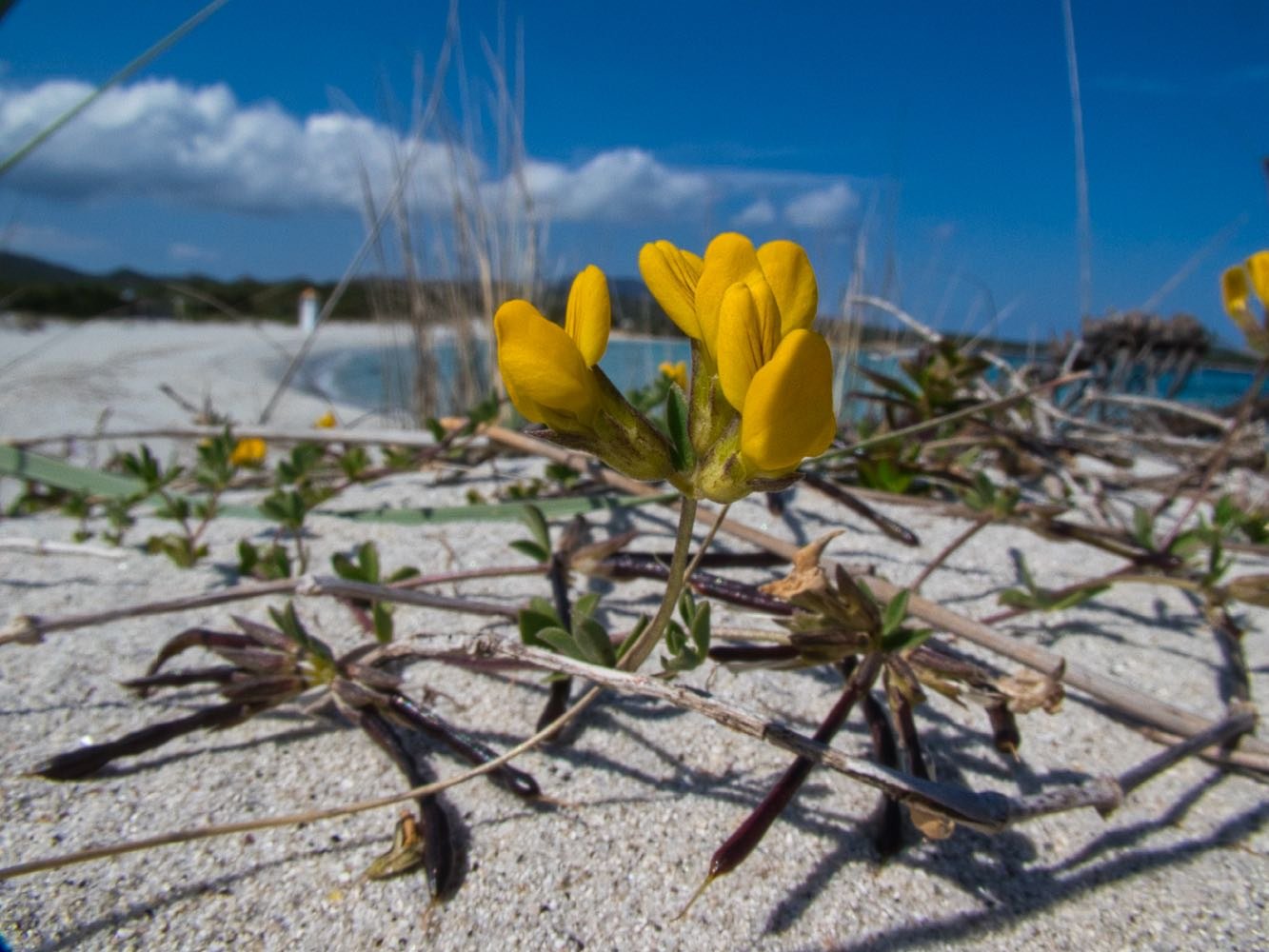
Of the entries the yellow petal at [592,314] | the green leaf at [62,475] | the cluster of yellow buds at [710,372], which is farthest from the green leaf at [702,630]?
the green leaf at [62,475]

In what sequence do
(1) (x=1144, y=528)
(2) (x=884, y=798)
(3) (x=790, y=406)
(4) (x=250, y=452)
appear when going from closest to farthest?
(3) (x=790, y=406) < (2) (x=884, y=798) < (1) (x=1144, y=528) < (4) (x=250, y=452)

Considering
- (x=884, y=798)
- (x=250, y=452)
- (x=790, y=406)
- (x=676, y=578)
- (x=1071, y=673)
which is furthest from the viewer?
(x=250, y=452)

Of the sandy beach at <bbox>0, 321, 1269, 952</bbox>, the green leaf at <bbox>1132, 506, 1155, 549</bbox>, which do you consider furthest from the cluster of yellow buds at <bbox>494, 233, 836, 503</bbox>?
the green leaf at <bbox>1132, 506, 1155, 549</bbox>

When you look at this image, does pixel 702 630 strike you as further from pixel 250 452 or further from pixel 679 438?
pixel 250 452

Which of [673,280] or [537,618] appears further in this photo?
[537,618]

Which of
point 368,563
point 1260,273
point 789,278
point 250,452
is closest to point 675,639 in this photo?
point 789,278

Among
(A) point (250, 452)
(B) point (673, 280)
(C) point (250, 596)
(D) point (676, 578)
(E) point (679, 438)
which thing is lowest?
(A) point (250, 452)

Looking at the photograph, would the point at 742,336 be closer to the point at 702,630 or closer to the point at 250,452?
the point at 702,630

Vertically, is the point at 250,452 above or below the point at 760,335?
below
